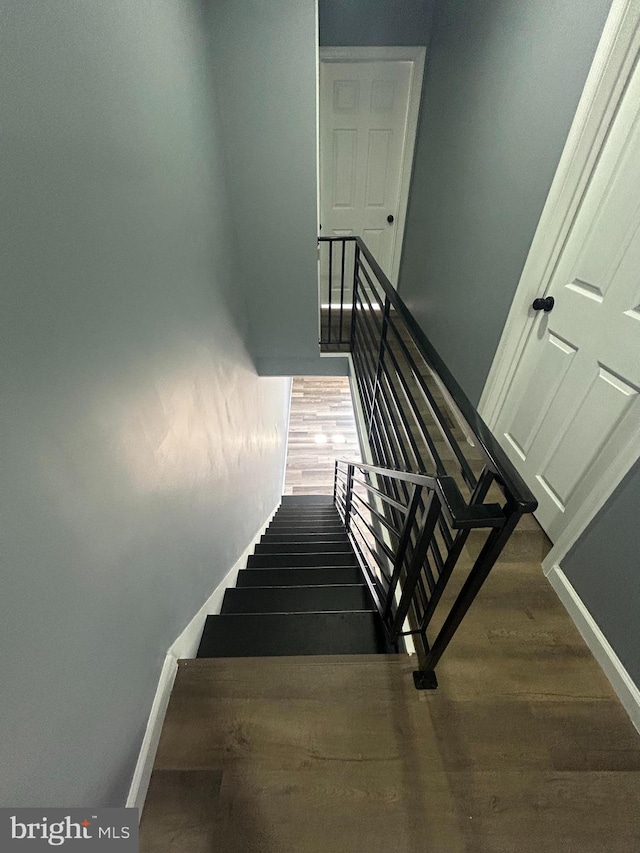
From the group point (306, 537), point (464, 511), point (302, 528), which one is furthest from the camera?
point (302, 528)

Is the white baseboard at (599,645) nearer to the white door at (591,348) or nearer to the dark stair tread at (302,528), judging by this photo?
the white door at (591,348)

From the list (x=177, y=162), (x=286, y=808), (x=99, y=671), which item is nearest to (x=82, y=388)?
(x=99, y=671)

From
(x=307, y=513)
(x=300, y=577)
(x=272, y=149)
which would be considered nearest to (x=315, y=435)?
(x=307, y=513)

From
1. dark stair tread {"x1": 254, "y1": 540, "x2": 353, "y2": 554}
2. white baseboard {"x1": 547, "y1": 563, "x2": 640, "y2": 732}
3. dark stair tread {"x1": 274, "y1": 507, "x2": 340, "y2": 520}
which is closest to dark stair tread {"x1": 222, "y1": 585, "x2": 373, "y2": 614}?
dark stair tread {"x1": 254, "y1": 540, "x2": 353, "y2": 554}

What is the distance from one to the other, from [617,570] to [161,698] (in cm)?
154

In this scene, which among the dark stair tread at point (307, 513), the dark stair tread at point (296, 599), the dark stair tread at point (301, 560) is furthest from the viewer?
the dark stair tread at point (307, 513)

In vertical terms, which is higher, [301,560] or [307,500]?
[301,560]

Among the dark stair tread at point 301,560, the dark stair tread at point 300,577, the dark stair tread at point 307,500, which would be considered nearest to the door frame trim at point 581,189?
the dark stair tread at point 300,577

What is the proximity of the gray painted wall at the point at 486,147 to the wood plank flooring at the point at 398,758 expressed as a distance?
60.0 inches

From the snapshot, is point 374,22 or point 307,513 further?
point 307,513

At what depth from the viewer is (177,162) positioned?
1171 millimetres

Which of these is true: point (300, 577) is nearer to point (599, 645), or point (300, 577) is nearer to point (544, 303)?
point (599, 645)

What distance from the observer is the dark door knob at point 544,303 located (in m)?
1.54

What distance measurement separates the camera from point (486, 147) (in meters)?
1.88
